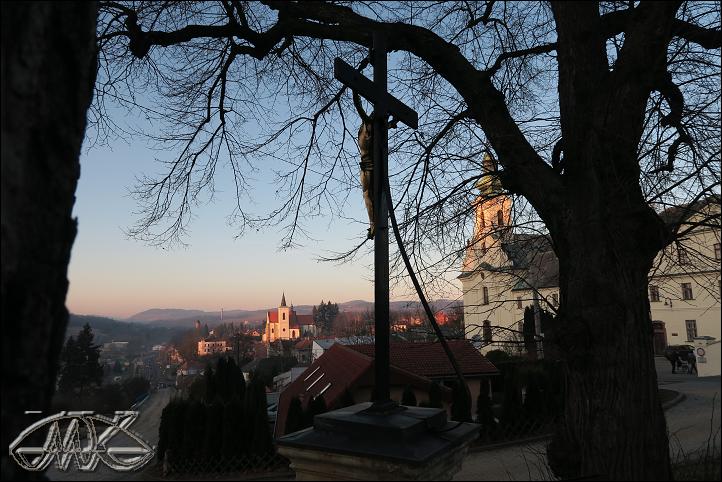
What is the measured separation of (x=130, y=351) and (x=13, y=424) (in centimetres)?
2655

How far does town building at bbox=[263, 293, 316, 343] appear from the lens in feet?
438

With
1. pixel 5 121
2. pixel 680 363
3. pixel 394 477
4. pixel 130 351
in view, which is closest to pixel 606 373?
pixel 394 477

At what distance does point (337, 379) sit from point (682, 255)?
45.1ft

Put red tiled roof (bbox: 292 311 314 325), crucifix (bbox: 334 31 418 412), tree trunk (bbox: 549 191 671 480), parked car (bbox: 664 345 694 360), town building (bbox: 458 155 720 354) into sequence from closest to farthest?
1. crucifix (bbox: 334 31 418 412)
2. tree trunk (bbox: 549 191 671 480)
3. town building (bbox: 458 155 720 354)
4. parked car (bbox: 664 345 694 360)
5. red tiled roof (bbox: 292 311 314 325)

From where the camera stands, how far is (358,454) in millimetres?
2186

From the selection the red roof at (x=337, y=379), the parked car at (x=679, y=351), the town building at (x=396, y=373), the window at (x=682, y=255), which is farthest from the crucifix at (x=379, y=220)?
the parked car at (x=679, y=351)

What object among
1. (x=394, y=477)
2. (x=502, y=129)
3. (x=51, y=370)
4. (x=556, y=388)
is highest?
(x=502, y=129)

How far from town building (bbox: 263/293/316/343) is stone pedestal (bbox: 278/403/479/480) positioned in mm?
131165

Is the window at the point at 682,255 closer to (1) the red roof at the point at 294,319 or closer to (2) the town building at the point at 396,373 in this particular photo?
(2) the town building at the point at 396,373

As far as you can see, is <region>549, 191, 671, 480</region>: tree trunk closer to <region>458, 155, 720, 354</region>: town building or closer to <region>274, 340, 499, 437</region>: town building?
<region>458, 155, 720, 354</region>: town building

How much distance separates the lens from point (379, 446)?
2.20 meters

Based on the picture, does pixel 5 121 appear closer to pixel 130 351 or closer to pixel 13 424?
pixel 13 424

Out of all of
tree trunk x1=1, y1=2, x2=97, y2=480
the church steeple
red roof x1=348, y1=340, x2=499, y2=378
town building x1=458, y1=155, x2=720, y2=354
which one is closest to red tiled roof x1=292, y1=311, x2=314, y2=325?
red roof x1=348, y1=340, x2=499, y2=378

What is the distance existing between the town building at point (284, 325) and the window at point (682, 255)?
129 meters
